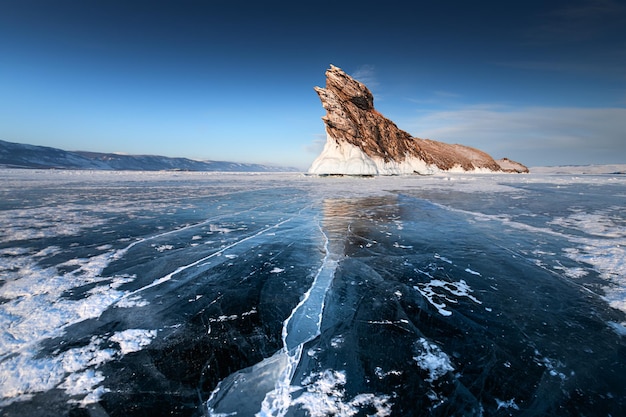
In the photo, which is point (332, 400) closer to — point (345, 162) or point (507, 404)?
point (507, 404)

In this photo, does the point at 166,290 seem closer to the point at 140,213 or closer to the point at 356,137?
the point at 140,213

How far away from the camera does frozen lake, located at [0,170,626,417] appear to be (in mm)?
1925

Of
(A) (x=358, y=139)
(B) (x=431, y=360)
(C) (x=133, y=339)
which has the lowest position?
(C) (x=133, y=339)

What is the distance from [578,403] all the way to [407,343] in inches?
44.0

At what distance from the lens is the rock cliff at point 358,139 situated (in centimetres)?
3759

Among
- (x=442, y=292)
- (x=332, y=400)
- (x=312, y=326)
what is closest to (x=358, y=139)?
(x=442, y=292)

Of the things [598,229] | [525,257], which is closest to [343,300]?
[525,257]

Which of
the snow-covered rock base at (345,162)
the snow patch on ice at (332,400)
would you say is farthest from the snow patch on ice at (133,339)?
the snow-covered rock base at (345,162)

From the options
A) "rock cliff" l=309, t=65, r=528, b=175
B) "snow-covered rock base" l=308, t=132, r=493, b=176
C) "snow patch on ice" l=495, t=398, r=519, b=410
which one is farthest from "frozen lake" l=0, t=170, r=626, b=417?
"rock cliff" l=309, t=65, r=528, b=175

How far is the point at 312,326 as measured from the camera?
111 inches

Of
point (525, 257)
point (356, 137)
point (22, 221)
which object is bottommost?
point (22, 221)

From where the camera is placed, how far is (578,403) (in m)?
1.86

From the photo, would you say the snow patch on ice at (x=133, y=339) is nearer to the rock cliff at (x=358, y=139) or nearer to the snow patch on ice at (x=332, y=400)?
the snow patch on ice at (x=332, y=400)

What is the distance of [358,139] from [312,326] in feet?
126
